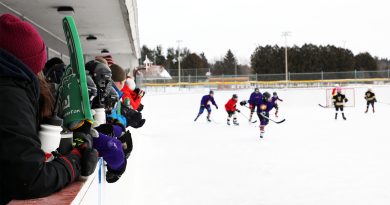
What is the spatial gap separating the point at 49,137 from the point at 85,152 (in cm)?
16

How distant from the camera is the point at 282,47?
50.3 m

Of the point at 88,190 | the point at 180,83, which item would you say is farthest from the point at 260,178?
the point at 180,83

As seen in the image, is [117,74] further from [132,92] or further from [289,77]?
[289,77]

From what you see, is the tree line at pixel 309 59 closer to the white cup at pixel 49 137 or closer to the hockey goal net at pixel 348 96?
the hockey goal net at pixel 348 96

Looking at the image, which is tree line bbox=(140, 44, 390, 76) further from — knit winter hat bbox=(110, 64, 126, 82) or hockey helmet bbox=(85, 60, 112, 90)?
hockey helmet bbox=(85, 60, 112, 90)

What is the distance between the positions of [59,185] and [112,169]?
0.59 meters

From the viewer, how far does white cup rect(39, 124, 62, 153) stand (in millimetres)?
1131

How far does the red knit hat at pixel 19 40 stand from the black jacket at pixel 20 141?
35 millimetres

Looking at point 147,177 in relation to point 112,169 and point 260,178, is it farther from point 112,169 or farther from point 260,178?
point 112,169

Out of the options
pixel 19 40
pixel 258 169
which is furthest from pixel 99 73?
pixel 258 169

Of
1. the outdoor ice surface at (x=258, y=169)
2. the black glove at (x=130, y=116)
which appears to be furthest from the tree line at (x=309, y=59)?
the black glove at (x=130, y=116)

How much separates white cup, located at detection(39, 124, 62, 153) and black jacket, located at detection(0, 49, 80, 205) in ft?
0.25

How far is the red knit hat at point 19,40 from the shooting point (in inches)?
41.4

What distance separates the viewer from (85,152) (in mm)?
1267
